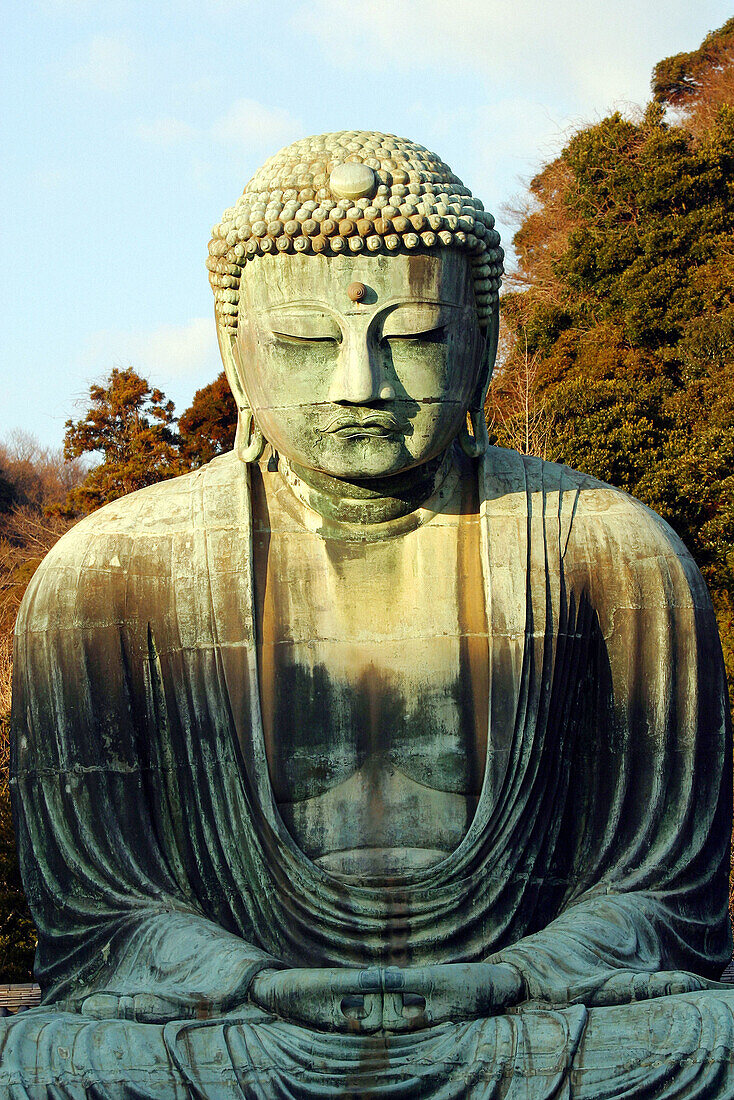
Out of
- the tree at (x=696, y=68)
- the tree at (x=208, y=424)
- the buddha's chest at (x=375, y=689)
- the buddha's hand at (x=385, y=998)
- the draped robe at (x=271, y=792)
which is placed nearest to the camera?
the buddha's hand at (x=385, y=998)

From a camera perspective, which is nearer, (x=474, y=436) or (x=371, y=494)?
(x=371, y=494)

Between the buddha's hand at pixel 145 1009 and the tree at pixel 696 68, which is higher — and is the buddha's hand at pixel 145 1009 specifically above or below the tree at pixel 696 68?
below

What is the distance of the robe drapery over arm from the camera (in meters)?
5.50

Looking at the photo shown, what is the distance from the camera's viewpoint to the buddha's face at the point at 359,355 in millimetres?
5652

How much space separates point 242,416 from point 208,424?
2149 centimetres

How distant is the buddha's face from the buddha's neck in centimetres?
17

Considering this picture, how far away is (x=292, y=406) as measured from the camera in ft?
18.9

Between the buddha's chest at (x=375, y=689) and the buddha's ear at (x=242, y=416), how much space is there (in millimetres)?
350

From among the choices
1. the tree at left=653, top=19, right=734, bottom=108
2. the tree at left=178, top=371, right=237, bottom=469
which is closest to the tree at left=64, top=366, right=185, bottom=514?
the tree at left=178, top=371, right=237, bottom=469

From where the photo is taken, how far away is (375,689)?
591 cm

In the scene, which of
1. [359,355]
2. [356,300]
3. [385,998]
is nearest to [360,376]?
[359,355]

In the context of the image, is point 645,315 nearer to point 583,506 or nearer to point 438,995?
point 583,506

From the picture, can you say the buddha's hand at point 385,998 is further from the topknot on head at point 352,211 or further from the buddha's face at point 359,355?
the topknot on head at point 352,211

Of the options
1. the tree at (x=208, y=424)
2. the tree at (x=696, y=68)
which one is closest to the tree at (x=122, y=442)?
the tree at (x=208, y=424)
